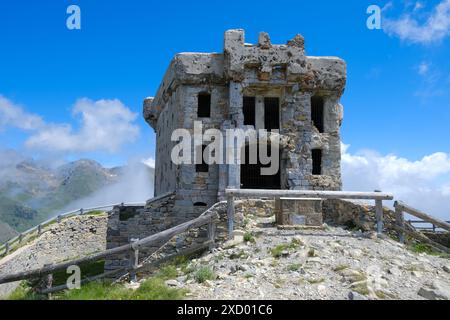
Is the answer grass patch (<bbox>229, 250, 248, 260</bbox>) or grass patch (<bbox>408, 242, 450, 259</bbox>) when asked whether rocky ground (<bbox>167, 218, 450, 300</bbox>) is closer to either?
grass patch (<bbox>229, 250, 248, 260</bbox>)

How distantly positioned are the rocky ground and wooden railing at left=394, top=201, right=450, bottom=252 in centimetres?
65

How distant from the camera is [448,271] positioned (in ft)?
29.5

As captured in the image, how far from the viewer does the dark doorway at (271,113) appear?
21.5 m

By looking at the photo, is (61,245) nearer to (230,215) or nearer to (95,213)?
(95,213)

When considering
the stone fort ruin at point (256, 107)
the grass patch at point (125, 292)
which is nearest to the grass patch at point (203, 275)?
the grass patch at point (125, 292)

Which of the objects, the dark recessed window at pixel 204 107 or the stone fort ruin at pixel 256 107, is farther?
the dark recessed window at pixel 204 107

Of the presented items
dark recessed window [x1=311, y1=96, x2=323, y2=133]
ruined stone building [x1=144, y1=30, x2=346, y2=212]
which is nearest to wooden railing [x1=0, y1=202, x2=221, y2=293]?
ruined stone building [x1=144, y1=30, x2=346, y2=212]

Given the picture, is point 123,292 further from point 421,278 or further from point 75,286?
point 421,278

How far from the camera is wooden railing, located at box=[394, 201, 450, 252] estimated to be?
1071 cm

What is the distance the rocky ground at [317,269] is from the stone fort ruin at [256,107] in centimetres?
801

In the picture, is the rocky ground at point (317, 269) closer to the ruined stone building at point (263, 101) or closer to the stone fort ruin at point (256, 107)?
the stone fort ruin at point (256, 107)
